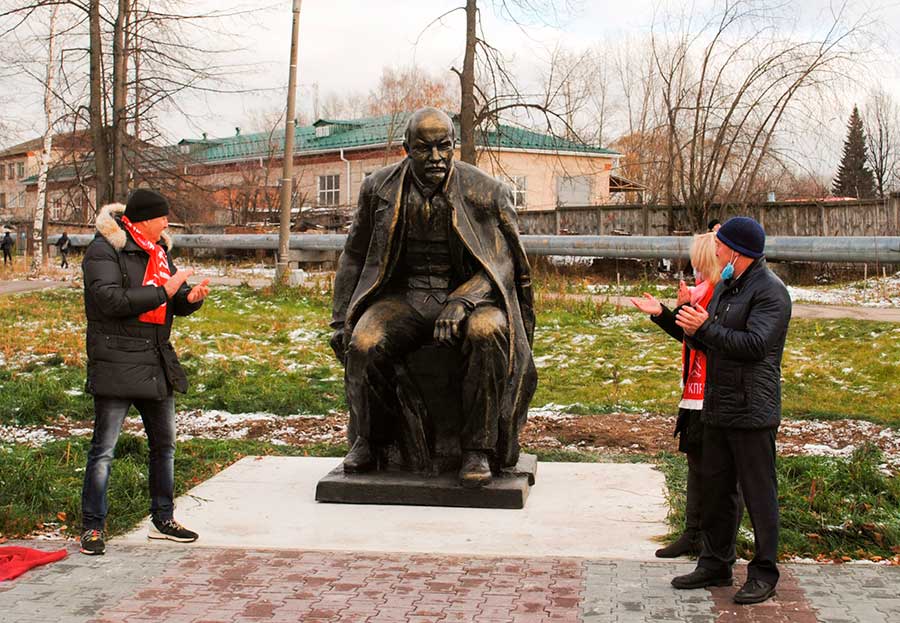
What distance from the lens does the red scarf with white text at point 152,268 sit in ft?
19.3

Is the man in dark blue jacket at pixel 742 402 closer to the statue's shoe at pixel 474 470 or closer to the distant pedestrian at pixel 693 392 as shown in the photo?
the distant pedestrian at pixel 693 392

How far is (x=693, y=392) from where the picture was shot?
561 centimetres

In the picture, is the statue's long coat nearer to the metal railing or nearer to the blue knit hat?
the blue knit hat

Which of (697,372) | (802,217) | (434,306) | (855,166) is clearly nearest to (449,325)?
(434,306)

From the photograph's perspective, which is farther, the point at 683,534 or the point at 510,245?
the point at 510,245

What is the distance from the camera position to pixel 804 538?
5.81m

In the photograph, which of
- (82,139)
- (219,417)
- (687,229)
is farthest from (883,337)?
(82,139)

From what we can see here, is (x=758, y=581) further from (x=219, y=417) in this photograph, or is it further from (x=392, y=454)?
(x=219, y=417)

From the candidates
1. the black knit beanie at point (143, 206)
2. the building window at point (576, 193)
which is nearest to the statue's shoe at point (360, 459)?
the black knit beanie at point (143, 206)

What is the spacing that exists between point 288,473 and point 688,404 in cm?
301

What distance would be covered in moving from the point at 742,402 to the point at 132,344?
2994 mm

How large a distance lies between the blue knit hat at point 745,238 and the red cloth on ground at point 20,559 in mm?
3546

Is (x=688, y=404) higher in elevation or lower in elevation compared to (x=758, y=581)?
higher

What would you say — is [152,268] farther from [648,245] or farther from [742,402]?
[648,245]
